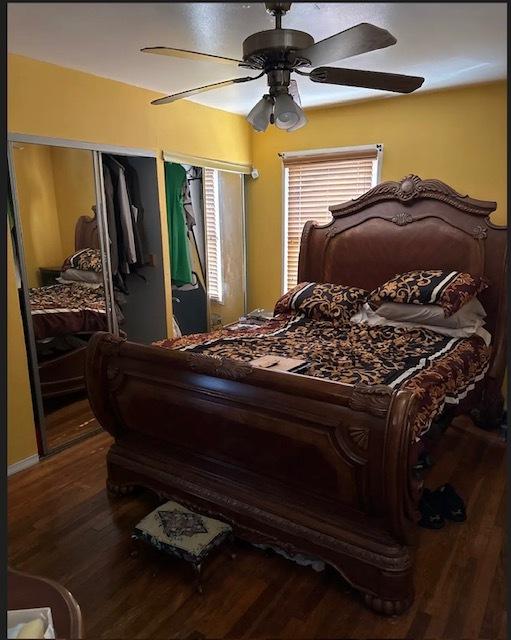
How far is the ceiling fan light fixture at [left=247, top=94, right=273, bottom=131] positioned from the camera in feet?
6.59

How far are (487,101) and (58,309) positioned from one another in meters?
3.09

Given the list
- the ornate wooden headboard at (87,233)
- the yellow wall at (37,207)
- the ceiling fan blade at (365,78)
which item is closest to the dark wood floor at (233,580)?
the yellow wall at (37,207)

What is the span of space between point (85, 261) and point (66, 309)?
0.32m

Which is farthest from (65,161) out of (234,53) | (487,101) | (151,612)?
(487,101)

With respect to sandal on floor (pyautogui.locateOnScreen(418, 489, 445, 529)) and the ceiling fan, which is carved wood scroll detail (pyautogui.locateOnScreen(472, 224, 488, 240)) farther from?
sandal on floor (pyautogui.locateOnScreen(418, 489, 445, 529))

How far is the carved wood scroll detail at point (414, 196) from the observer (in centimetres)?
310

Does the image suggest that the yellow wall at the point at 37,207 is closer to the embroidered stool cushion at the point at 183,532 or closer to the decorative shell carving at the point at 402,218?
the embroidered stool cushion at the point at 183,532

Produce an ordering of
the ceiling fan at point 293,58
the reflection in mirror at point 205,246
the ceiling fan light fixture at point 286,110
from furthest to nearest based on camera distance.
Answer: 1. the reflection in mirror at point 205,246
2. the ceiling fan light fixture at point 286,110
3. the ceiling fan at point 293,58

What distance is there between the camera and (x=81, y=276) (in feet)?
9.74

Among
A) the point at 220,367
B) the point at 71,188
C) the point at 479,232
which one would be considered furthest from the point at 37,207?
the point at 479,232

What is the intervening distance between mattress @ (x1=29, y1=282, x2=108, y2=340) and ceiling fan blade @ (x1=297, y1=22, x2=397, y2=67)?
1931 mm

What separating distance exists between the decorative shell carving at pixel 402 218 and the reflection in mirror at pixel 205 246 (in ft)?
4.88

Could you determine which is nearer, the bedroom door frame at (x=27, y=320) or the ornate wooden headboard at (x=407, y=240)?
the bedroom door frame at (x=27, y=320)

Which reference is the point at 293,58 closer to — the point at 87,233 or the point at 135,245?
the point at 87,233
